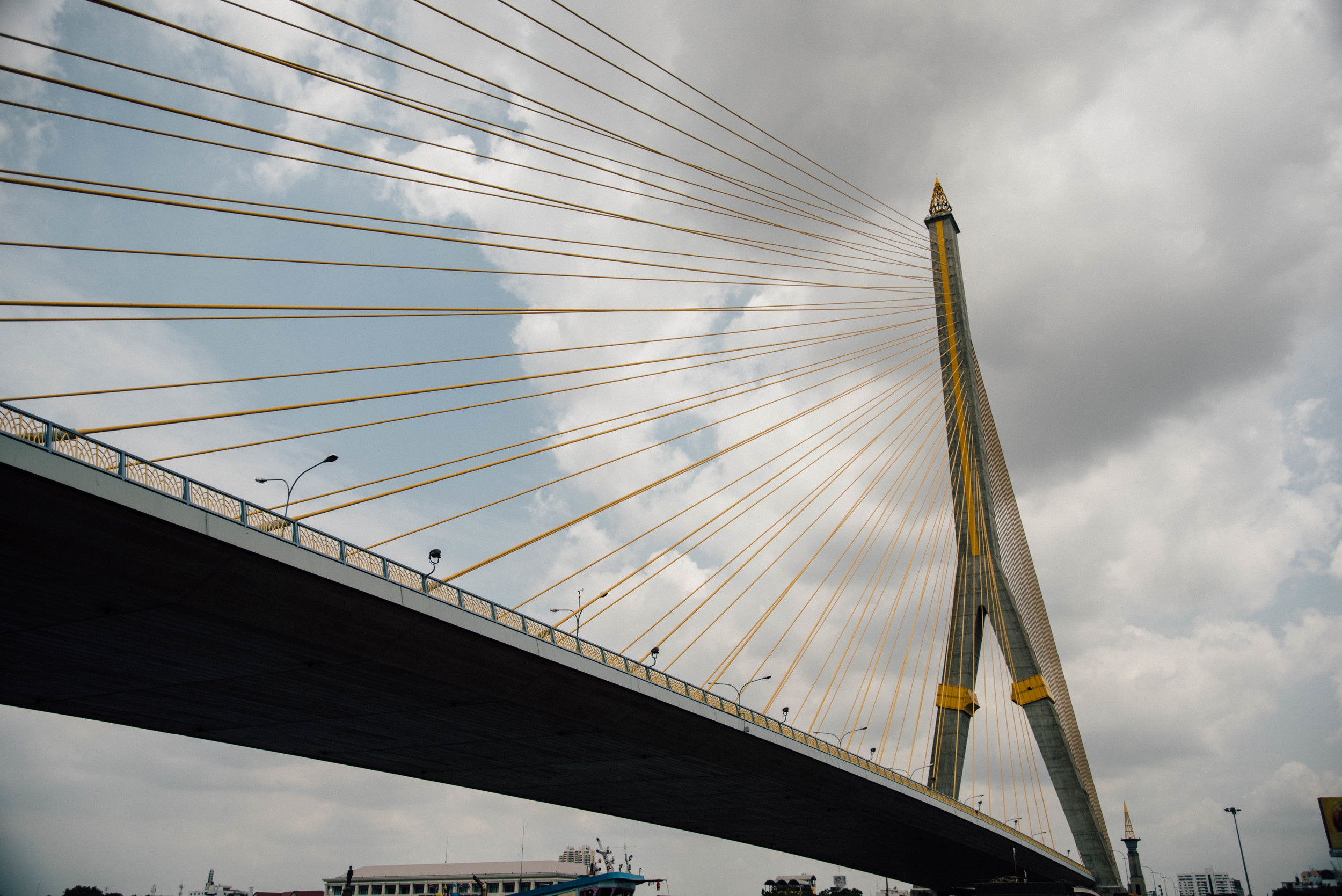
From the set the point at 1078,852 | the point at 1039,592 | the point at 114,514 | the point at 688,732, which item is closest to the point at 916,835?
the point at 1078,852

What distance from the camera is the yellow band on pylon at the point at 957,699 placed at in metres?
46.4

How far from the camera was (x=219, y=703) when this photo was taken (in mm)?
30219

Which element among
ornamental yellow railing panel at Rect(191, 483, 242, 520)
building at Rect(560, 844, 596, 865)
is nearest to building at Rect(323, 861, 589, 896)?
building at Rect(560, 844, 596, 865)

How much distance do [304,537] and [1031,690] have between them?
3768 cm

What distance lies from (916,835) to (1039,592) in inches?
641

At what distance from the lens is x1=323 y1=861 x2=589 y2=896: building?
324 feet

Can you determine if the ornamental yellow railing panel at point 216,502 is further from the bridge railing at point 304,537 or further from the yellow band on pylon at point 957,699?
the yellow band on pylon at point 957,699

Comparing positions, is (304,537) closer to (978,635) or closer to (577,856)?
(978,635)

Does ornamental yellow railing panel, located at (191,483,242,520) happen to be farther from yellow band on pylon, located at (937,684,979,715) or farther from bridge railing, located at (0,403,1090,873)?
yellow band on pylon, located at (937,684,979,715)

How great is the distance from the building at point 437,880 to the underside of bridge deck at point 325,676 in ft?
190

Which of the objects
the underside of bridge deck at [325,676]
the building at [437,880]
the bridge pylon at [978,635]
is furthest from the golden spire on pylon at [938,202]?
the building at [437,880]

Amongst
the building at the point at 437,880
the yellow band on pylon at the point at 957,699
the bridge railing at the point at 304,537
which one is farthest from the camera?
the building at the point at 437,880

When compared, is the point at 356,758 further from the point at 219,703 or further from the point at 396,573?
the point at 396,573

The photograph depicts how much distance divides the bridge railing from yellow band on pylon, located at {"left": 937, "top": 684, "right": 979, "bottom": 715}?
1327cm
